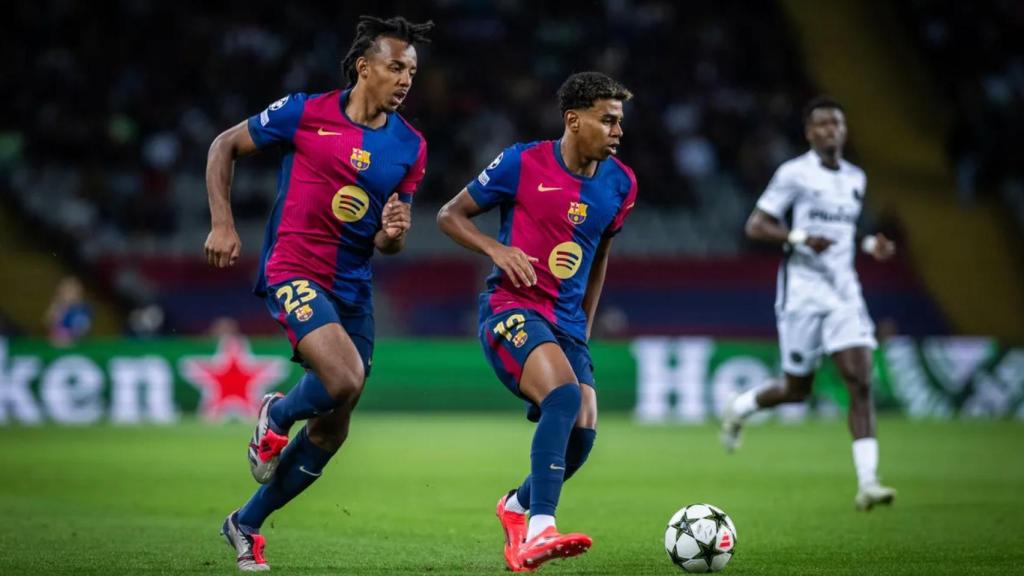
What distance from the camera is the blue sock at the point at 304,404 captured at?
6738 millimetres

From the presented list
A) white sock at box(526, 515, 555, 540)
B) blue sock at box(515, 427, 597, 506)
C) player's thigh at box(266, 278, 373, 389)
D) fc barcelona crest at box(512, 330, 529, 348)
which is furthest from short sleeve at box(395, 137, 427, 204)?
white sock at box(526, 515, 555, 540)

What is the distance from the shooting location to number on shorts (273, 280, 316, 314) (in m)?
6.88

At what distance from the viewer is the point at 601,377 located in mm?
20953

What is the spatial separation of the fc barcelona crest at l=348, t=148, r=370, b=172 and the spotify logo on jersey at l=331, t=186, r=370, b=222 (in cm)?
10

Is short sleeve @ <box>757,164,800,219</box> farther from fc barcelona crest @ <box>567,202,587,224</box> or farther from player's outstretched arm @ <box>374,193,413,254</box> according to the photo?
player's outstretched arm @ <box>374,193,413,254</box>

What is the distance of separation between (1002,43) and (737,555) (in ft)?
73.1

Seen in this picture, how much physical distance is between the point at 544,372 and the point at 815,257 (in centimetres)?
446

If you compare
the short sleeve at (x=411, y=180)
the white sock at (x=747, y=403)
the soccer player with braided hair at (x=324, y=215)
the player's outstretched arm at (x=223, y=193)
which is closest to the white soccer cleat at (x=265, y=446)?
the soccer player with braided hair at (x=324, y=215)

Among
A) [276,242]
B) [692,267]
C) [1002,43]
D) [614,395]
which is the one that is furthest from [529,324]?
[1002,43]

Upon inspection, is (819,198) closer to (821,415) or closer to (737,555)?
(737,555)

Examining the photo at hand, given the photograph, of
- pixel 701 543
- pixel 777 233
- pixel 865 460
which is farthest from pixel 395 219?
pixel 777 233

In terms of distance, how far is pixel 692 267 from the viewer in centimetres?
2400

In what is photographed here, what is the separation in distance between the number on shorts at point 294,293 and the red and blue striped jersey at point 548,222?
0.91m

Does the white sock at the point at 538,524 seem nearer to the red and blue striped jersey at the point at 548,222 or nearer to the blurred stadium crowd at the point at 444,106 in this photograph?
the red and blue striped jersey at the point at 548,222
